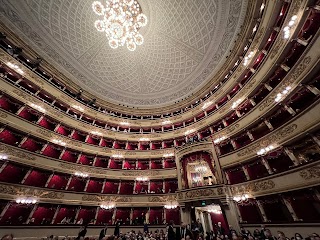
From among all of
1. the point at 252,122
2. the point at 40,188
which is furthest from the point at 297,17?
the point at 40,188

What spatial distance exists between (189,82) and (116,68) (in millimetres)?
10187

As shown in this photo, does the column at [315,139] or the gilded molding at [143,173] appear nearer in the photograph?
the column at [315,139]

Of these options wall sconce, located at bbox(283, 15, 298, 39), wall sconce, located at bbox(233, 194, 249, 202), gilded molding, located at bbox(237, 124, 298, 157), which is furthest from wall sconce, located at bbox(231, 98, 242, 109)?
wall sconce, located at bbox(233, 194, 249, 202)

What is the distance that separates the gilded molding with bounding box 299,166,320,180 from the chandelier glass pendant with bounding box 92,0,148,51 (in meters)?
16.9

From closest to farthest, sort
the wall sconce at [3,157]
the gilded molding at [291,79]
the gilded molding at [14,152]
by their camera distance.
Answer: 1. the gilded molding at [291,79]
2. the wall sconce at [3,157]
3. the gilded molding at [14,152]

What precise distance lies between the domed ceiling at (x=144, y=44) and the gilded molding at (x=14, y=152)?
10.9 m

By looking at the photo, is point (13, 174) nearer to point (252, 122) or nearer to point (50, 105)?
point (50, 105)

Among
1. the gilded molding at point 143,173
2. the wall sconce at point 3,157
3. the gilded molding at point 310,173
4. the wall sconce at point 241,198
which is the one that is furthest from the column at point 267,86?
the wall sconce at point 3,157

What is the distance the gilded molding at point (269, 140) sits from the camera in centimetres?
920

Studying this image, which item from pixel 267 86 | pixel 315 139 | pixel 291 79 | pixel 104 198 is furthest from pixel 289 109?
pixel 104 198

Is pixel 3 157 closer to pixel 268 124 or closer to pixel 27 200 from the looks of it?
pixel 27 200

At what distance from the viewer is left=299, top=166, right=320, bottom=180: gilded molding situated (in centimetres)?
739

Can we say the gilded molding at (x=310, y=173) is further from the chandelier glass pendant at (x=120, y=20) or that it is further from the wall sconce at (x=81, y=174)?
the chandelier glass pendant at (x=120, y=20)

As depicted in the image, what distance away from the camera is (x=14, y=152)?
1160 cm
